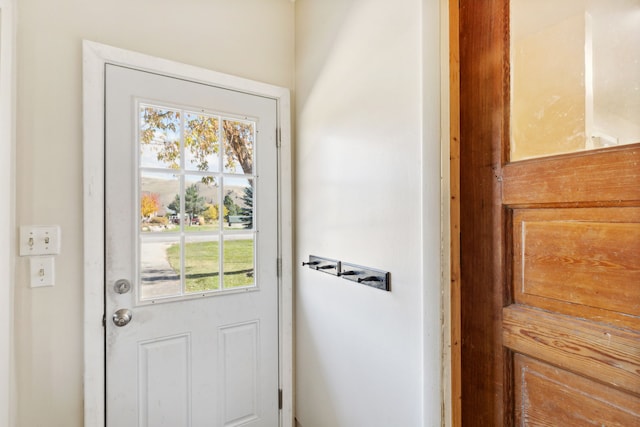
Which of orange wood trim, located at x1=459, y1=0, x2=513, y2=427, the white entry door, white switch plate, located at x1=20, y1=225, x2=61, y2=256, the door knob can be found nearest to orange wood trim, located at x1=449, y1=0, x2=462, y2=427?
orange wood trim, located at x1=459, y1=0, x2=513, y2=427

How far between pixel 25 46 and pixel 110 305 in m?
1.10

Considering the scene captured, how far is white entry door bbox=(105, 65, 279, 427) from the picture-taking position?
1.36 meters

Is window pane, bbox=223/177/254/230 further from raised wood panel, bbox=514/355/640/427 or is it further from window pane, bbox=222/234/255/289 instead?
raised wood panel, bbox=514/355/640/427

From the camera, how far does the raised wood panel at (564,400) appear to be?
688mm

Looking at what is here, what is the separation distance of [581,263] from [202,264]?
147cm

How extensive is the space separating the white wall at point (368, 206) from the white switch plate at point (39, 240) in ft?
3.57

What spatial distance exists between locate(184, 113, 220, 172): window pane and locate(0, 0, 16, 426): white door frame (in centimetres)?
61

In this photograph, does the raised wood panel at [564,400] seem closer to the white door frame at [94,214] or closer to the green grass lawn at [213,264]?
the green grass lawn at [213,264]

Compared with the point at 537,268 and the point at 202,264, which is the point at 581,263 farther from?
the point at 202,264

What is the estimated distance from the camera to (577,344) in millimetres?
742

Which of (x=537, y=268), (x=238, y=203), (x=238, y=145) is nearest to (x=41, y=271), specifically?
(x=238, y=203)

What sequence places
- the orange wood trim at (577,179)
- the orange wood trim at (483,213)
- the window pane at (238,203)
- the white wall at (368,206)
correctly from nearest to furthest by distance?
the orange wood trim at (577,179)
the orange wood trim at (483,213)
the white wall at (368,206)
the window pane at (238,203)

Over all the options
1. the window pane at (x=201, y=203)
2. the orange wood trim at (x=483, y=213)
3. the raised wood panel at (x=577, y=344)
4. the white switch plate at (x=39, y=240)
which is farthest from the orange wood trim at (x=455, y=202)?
the white switch plate at (x=39, y=240)

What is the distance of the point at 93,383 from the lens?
1286 mm
